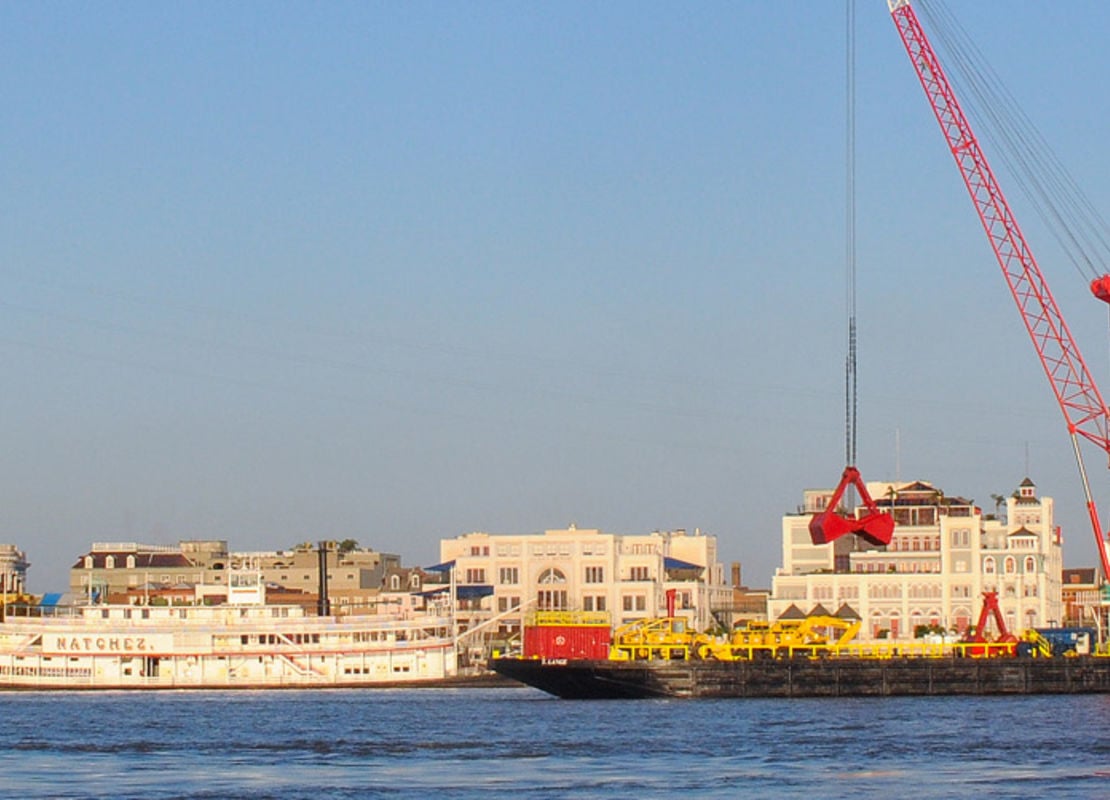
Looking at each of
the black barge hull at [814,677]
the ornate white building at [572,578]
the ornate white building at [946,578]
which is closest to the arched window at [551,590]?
the ornate white building at [572,578]

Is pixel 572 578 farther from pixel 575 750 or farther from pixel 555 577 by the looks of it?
pixel 575 750

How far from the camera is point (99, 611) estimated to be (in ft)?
545

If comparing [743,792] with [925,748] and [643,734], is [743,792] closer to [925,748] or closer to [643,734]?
[925,748]

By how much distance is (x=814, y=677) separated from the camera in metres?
126

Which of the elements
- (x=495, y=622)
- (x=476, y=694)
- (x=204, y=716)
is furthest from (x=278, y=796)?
(x=495, y=622)

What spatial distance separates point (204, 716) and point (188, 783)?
43.2 m

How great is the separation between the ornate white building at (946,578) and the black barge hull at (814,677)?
51180mm

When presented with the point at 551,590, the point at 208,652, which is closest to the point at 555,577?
the point at 551,590

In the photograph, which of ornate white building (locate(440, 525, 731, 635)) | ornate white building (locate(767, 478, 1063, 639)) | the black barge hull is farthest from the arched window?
the black barge hull

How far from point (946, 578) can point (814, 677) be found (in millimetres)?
63787

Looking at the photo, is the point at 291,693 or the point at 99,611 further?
the point at 99,611

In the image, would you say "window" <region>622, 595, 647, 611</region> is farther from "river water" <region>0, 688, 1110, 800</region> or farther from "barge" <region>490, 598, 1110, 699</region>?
"river water" <region>0, 688, 1110, 800</region>

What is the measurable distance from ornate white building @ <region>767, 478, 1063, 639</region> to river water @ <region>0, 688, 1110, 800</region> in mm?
63868

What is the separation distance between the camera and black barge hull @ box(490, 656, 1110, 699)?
411 ft
